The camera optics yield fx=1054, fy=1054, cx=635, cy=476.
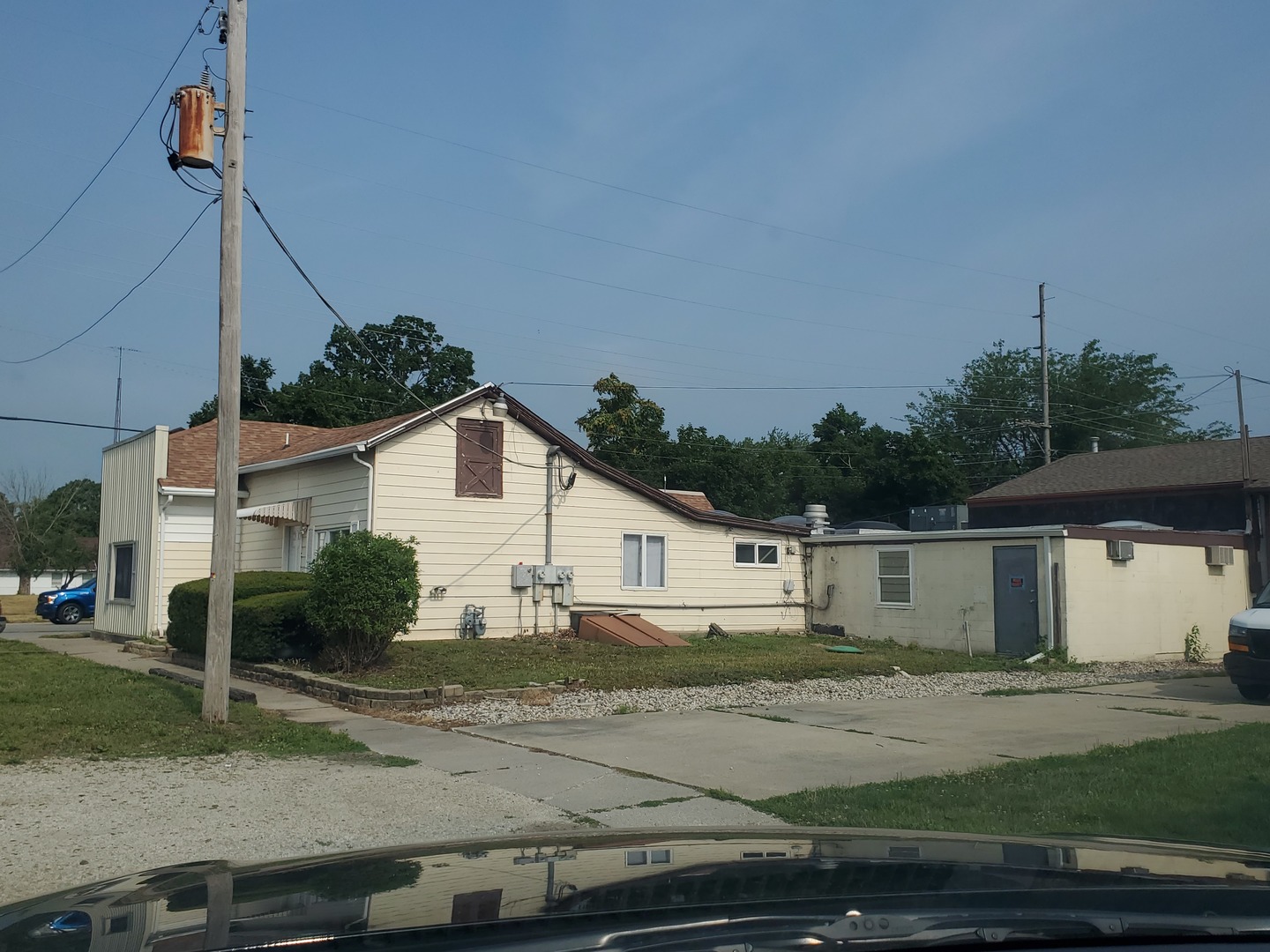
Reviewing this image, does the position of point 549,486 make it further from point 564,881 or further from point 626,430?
point 626,430

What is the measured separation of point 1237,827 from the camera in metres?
6.70

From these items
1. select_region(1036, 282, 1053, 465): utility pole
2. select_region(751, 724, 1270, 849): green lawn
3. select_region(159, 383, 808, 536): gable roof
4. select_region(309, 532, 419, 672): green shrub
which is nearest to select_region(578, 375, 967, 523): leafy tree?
select_region(1036, 282, 1053, 465): utility pole

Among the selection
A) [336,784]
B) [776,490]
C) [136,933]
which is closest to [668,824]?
[336,784]

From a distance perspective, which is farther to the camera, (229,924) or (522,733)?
(522,733)

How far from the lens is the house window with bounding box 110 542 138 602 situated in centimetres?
2281

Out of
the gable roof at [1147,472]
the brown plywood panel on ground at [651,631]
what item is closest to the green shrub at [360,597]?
the brown plywood panel on ground at [651,631]

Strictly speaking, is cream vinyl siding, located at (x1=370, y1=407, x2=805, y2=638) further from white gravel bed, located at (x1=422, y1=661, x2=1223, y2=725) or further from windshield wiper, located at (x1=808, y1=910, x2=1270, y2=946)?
windshield wiper, located at (x1=808, y1=910, x2=1270, y2=946)

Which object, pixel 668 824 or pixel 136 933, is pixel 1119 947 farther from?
pixel 668 824

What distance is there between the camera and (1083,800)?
7.39 metres

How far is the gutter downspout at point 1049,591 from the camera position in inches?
754

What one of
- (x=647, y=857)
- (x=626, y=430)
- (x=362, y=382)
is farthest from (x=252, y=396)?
(x=647, y=857)

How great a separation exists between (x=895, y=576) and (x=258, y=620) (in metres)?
13.0

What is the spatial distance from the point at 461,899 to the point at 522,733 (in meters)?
8.79

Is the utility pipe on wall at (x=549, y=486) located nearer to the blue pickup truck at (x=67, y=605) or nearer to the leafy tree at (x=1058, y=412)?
the blue pickup truck at (x=67, y=605)
